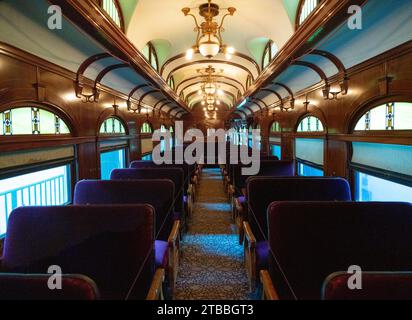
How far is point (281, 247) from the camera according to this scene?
208 centimetres

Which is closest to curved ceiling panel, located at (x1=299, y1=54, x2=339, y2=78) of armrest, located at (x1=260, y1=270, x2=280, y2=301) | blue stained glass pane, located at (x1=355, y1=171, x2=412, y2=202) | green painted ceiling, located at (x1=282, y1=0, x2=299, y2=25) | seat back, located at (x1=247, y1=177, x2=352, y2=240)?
green painted ceiling, located at (x1=282, y1=0, x2=299, y2=25)

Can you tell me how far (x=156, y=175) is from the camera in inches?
171

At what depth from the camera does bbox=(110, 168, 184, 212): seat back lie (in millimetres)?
4266

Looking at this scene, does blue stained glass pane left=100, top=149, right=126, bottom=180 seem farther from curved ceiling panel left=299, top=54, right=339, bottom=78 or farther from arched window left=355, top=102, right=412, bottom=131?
arched window left=355, top=102, right=412, bottom=131

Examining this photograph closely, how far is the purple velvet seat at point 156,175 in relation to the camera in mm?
4266

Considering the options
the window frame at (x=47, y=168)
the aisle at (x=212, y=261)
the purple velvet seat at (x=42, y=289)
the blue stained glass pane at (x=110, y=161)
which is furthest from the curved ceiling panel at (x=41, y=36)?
the aisle at (x=212, y=261)

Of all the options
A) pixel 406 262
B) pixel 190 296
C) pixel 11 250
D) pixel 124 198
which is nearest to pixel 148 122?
pixel 124 198

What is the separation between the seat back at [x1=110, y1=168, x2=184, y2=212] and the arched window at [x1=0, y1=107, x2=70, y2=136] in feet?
3.09

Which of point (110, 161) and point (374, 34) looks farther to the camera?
point (110, 161)

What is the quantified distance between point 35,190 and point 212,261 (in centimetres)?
217

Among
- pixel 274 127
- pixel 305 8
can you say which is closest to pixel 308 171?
pixel 305 8

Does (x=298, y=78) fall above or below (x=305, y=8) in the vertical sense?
below

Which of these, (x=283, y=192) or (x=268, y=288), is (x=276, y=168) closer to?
(x=283, y=192)
